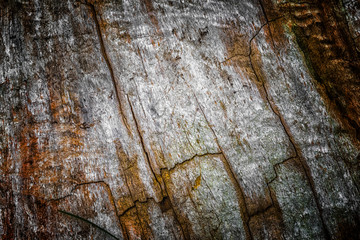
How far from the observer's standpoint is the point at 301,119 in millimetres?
1171

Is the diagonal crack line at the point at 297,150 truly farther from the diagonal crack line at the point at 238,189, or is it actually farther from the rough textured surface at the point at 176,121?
the diagonal crack line at the point at 238,189

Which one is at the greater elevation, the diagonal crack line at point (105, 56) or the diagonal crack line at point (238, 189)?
the diagonal crack line at point (105, 56)

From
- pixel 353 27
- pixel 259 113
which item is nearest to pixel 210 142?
pixel 259 113

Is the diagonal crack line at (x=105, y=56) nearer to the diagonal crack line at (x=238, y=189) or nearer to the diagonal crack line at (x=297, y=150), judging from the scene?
the diagonal crack line at (x=238, y=189)

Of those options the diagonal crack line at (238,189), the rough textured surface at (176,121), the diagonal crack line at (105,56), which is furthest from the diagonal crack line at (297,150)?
the diagonal crack line at (105,56)

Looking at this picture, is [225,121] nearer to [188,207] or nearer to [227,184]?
[227,184]

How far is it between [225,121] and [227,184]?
1.08 ft

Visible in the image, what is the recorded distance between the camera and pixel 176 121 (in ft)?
3.71

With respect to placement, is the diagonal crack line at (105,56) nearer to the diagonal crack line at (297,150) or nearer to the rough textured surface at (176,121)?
the rough textured surface at (176,121)

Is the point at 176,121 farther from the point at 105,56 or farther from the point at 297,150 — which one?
the point at 297,150

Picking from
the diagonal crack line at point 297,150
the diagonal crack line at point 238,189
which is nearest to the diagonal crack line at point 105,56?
the diagonal crack line at point 238,189

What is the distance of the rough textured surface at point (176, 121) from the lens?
1044 mm

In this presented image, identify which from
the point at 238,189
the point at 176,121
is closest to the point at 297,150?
the point at 238,189

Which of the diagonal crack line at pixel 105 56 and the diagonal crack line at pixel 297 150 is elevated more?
the diagonal crack line at pixel 105 56
